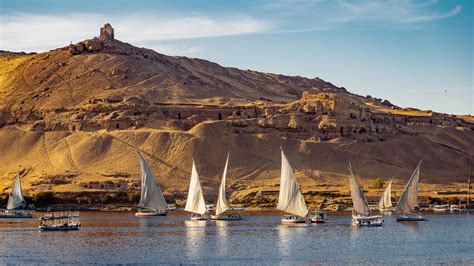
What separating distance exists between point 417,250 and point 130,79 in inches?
3530

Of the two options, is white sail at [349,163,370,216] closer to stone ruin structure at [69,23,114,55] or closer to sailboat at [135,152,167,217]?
sailboat at [135,152,167,217]

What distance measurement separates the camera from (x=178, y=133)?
4469 inches

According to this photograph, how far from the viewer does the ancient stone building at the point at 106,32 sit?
148 metres

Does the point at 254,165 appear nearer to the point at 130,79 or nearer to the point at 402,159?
the point at 402,159

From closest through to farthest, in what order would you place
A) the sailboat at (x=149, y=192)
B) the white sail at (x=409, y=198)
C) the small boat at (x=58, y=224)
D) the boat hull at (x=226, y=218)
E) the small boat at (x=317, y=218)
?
the small boat at (x=58, y=224) → the white sail at (x=409, y=198) → the small boat at (x=317, y=218) → the sailboat at (x=149, y=192) → the boat hull at (x=226, y=218)

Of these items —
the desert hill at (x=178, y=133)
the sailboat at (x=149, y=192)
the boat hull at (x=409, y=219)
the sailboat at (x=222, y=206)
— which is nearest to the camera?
the sailboat at (x=222, y=206)

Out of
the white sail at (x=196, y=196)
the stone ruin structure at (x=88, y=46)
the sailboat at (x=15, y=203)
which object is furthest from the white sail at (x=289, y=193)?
the stone ruin structure at (x=88, y=46)

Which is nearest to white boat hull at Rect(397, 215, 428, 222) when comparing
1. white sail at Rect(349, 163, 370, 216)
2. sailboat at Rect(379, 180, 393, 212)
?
sailboat at Rect(379, 180, 393, 212)

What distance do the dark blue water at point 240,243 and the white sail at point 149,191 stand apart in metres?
1.72

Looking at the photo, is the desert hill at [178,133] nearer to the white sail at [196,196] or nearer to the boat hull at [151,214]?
the boat hull at [151,214]

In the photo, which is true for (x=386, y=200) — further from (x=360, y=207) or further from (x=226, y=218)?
(x=360, y=207)

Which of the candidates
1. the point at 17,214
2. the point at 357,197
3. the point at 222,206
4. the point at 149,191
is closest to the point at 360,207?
the point at 357,197

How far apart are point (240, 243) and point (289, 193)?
29.6ft

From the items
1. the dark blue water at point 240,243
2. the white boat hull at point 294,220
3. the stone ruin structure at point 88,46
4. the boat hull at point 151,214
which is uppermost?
the stone ruin structure at point 88,46
